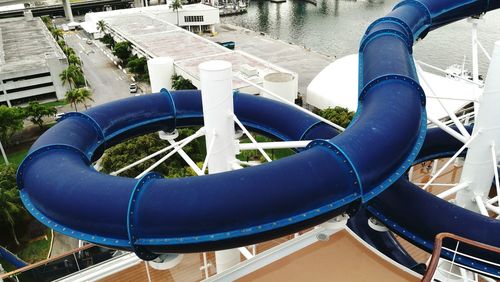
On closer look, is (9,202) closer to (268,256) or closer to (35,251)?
(35,251)

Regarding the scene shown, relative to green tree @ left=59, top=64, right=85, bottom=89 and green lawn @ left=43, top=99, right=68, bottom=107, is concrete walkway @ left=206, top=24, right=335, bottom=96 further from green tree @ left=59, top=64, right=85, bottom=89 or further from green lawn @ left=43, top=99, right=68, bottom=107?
green lawn @ left=43, top=99, right=68, bottom=107

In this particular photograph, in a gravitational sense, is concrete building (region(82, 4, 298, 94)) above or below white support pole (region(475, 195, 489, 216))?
below

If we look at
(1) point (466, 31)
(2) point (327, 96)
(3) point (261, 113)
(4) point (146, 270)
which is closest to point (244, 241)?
(4) point (146, 270)

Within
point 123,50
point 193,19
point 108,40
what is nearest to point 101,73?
point 123,50

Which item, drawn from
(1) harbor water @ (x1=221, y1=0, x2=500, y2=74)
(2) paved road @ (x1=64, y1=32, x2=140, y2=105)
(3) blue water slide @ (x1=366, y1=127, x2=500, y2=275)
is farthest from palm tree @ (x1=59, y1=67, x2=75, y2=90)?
(3) blue water slide @ (x1=366, y1=127, x2=500, y2=275)

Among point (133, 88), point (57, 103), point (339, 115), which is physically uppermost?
point (339, 115)

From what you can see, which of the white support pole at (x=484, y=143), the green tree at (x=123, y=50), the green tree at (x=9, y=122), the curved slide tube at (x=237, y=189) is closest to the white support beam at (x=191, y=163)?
the curved slide tube at (x=237, y=189)
